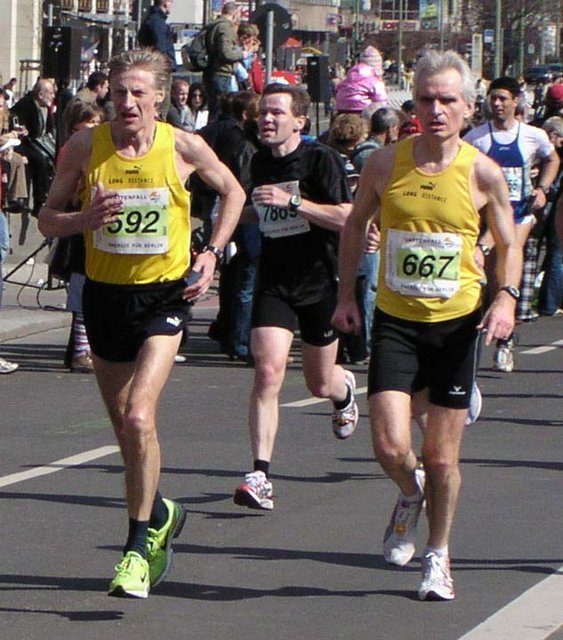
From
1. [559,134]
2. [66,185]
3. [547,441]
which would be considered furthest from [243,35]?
[66,185]

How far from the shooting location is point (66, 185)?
6820 millimetres

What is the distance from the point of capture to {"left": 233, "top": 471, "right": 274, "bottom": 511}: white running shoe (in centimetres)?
805

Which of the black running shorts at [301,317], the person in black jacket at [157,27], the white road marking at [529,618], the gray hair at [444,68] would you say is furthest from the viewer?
the person in black jacket at [157,27]

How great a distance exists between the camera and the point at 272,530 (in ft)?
25.2

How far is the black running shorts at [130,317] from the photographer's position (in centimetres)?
667

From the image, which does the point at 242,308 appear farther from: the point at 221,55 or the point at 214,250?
the point at 221,55

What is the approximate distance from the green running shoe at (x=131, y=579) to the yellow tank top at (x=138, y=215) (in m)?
1.06

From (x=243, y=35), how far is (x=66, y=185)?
50.8 ft

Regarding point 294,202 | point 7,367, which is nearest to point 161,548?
point 294,202

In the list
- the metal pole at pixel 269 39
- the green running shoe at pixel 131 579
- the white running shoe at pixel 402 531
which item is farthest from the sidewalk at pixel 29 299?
the green running shoe at pixel 131 579

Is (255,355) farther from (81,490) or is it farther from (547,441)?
(547,441)

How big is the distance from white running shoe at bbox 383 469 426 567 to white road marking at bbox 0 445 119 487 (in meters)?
2.50

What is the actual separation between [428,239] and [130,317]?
1.15 metres

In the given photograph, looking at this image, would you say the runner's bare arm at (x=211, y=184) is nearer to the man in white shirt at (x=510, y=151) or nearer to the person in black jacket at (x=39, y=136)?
the man in white shirt at (x=510, y=151)
